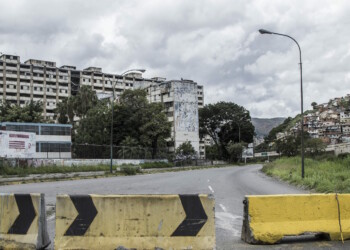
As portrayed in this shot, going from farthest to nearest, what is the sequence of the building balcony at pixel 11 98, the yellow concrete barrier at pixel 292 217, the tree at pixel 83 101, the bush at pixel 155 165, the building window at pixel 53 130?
the building balcony at pixel 11 98 → the tree at pixel 83 101 → the building window at pixel 53 130 → the bush at pixel 155 165 → the yellow concrete barrier at pixel 292 217

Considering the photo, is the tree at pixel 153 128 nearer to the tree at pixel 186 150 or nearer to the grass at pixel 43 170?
the tree at pixel 186 150

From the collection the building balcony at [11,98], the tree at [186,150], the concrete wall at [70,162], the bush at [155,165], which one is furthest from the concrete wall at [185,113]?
the building balcony at [11,98]

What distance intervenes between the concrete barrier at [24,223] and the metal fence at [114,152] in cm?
4440

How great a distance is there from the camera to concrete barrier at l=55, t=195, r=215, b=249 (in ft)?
22.1

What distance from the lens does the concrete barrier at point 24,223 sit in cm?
697

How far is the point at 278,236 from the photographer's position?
7359 mm

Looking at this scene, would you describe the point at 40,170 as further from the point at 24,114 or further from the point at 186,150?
the point at 186,150

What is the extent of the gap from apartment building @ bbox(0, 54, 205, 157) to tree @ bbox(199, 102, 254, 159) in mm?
4364

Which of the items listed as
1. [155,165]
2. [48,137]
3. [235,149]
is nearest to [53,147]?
[48,137]

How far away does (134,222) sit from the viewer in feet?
22.3

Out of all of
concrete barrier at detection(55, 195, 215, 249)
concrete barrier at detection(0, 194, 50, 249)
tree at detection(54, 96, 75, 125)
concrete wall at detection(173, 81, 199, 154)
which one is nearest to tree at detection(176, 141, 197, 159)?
concrete wall at detection(173, 81, 199, 154)

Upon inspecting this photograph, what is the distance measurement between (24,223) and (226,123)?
97113mm

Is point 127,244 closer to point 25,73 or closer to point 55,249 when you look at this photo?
point 55,249

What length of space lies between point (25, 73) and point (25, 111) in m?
44.6
